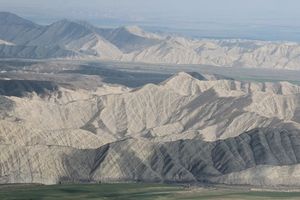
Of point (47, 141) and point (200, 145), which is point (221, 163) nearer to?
point (200, 145)

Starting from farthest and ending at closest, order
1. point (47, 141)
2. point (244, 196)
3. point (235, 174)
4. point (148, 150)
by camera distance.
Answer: point (47, 141), point (148, 150), point (235, 174), point (244, 196)

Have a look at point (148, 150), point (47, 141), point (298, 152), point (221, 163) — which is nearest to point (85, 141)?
point (47, 141)

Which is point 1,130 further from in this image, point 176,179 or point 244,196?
point 244,196

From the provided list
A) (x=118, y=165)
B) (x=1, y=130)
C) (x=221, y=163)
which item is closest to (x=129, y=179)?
(x=118, y=165)

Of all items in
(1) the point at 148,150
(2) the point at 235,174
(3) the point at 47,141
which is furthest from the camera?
(3) the point at 47,141

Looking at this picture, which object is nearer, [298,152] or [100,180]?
[100,180]

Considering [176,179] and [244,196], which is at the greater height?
[244,196]
